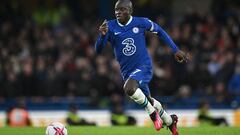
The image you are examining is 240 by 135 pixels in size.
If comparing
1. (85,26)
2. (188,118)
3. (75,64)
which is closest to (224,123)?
(188,118)

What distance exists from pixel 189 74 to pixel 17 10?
22.1ft

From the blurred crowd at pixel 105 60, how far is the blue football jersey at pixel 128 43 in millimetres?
7499

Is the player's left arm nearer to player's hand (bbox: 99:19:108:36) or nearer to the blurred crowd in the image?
player's hand (bbox: 99:19:108:36)

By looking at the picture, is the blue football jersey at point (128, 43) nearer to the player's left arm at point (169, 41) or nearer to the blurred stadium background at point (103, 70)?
the player's left arm at point (169, 41)

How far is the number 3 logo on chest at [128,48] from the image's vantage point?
36.0 ft

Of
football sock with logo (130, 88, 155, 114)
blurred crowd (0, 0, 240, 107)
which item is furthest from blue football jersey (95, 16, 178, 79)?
blurred crowd (0, 0, 240, 107)

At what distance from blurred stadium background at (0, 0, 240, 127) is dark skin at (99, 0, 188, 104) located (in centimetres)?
714

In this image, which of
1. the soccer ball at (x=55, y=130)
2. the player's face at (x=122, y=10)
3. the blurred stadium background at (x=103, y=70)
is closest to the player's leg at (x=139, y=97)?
the player's face at (x=122, y=10)

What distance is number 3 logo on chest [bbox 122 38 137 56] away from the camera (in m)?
11.0

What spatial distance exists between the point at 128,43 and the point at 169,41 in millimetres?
611

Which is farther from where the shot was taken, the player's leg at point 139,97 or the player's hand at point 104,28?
the player's hand at point 104,28

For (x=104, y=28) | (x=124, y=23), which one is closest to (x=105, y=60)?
(x=124, y=23)

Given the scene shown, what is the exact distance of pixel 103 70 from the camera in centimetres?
1906

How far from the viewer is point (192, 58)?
63.3ft
